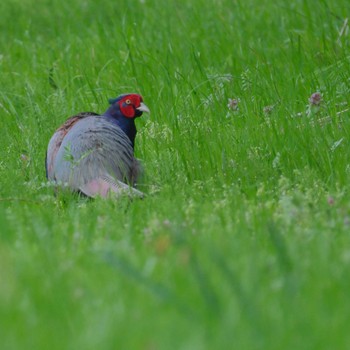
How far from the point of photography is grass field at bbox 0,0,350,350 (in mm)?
2699

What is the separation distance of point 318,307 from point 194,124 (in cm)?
352

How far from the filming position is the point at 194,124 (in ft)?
20.4

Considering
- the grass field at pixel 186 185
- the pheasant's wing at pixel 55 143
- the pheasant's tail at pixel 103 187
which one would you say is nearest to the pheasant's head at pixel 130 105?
the grass field at pixel 186 185

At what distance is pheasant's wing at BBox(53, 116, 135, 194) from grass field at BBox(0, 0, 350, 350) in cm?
15

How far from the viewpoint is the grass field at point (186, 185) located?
8.86ft

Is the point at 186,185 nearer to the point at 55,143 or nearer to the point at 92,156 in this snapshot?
the point at 92,156

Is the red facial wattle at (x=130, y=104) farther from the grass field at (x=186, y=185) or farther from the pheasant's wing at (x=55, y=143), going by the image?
the pheasant's wing at (x=55, y=143)

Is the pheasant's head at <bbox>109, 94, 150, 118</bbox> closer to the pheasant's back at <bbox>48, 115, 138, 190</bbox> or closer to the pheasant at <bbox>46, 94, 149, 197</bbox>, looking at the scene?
the pheasant at <bbox>46, 94, 149, 197</bbox>

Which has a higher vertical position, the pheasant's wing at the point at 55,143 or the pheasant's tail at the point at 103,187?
the pheasant's wing at the point at 55,143

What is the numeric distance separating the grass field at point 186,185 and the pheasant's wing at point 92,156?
0.15 meters

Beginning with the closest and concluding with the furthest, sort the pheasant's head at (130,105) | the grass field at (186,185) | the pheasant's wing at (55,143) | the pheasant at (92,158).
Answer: the grass field at (186,185) → the pheasant at (92,158) → the pheasant's wing at (55,143) → the pheasant's head at (130,105)

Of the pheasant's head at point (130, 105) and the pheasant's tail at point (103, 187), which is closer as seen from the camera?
the pheasant's tail at point (103, 187)

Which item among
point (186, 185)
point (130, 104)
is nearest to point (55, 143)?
point (130, 104)

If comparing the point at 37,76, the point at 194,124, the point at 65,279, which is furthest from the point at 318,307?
the point at 37,76
